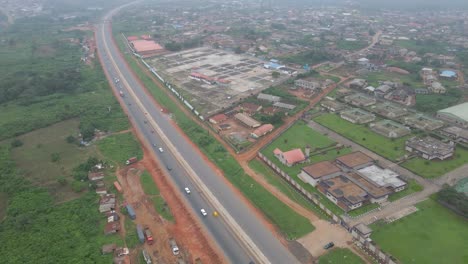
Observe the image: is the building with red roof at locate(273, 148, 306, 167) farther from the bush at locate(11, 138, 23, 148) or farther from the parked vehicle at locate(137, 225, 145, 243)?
the bush at locate(11, 138, 23, 148)

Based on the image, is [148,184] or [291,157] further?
[291,157]

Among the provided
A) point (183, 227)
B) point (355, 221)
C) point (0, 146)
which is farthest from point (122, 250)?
point (0, 146)

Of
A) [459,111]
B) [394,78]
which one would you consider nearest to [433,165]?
Answer: [459,111]

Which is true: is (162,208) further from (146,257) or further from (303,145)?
(303,145)

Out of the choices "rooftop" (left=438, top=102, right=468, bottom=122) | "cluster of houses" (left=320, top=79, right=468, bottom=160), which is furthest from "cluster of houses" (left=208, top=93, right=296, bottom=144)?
"rooftop" (left=438, top=102, right=468, bottom=122)

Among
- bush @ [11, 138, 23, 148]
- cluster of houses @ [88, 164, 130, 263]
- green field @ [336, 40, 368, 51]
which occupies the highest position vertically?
green field @ [336, 40, 368, 51]

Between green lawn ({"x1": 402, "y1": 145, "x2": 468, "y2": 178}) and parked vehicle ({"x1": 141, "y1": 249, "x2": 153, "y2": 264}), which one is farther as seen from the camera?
green lawn ({"x1": 402, "y1": 145, "x2": 468, "y2": 178})
